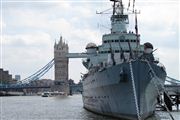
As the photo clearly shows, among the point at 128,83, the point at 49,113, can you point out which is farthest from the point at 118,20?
the point at 128,83

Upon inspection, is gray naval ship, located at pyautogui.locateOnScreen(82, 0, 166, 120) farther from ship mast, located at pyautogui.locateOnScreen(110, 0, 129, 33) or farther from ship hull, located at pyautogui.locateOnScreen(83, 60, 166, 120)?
ship mast, located at pyautogui.locateOnScreen(110, 0, 129, 33)

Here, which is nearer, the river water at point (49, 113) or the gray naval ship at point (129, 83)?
the gray naval ship at point (129, 83)

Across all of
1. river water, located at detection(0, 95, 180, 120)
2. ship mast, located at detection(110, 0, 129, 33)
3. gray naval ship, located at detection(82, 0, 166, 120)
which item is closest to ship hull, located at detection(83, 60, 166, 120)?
gray naval ship, located at detection(82, 0, 166, 120)

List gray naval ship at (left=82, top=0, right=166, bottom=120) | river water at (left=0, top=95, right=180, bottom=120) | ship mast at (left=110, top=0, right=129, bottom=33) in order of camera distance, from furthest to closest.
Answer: ship mast at (left=110, top=0, right=129, bottom=33)
river water at (left=0, top=95, right=180, bottom=120)
gray naval ship at (left=82, top=0, right=166, bottom=120)

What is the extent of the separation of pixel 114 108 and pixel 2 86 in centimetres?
15186

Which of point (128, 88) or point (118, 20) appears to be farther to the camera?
point (118, 20)

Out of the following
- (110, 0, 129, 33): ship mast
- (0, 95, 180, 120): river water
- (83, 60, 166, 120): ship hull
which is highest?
(110, 0, 129, 33): ship mast

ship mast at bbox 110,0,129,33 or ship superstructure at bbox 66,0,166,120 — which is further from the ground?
ship mast at bbox 110,0,129,33

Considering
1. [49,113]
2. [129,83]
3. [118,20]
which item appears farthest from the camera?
[49,113]

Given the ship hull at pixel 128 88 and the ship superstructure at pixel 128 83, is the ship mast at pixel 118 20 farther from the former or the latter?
the ship hull at pixel 128 88

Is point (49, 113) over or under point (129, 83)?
under

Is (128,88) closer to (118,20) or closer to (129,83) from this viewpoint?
(129,83)

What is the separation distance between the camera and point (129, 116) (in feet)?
112

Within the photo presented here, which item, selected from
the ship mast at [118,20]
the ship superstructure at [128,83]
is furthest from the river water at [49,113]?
the ship mast at [118,20]
